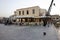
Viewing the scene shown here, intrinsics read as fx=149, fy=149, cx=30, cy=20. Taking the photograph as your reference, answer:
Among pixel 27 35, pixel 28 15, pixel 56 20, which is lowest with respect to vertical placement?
pixel 27 35

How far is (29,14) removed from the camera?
10.7 meters

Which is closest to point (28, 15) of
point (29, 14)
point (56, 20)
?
point (29, 14)

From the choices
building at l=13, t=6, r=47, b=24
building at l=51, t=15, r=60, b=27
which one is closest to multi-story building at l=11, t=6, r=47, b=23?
building at l=13, t=6, r=47, b=24

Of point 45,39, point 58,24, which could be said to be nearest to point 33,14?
point 58,24

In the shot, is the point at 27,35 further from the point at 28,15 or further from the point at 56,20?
the point at 28,15

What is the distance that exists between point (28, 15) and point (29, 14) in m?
0.11

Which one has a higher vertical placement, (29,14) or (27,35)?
(29,14)

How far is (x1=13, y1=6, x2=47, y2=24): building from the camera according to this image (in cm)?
994

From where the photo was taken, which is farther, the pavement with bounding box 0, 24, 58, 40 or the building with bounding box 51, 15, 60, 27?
the building with bounding box 51, 15, 60, 27

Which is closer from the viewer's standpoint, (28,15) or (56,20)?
(56,20)

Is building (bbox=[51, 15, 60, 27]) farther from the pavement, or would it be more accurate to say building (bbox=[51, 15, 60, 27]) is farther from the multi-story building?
the pavement

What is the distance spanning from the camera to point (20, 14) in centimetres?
1109

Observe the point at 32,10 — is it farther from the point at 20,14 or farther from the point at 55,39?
the point at 55,39

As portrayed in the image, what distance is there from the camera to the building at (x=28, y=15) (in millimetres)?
9938
